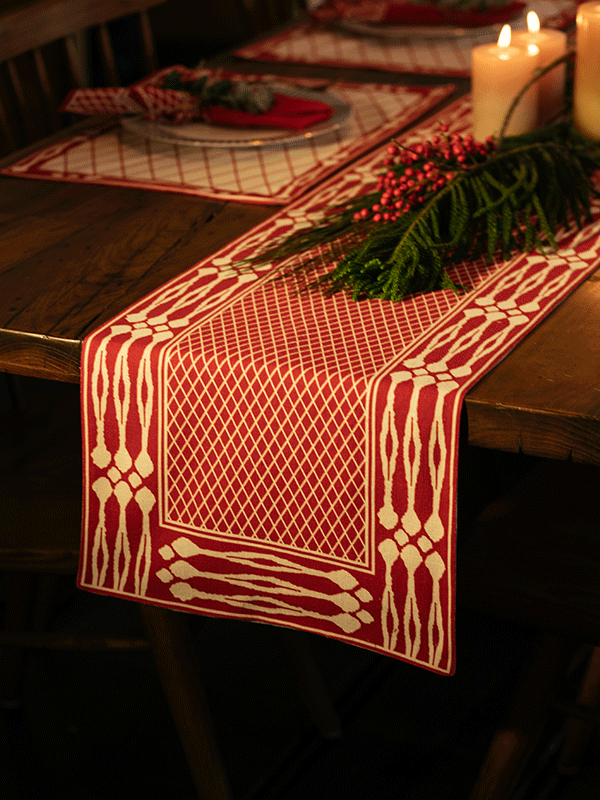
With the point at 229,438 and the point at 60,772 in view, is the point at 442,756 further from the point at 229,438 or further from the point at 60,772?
the point at 229,438

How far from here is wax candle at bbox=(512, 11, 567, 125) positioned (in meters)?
1.21

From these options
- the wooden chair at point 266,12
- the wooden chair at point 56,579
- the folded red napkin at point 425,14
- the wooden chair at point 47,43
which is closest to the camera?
the wooden chair at point 56,579

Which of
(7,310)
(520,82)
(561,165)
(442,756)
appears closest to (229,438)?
(7,310)

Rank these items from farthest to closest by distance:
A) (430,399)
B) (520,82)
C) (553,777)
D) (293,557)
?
(553,777) < (520,82) < (293,557) < (430,399)

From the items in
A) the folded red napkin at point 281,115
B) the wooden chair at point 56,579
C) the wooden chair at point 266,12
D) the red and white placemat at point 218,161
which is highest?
the folded red napkin at point 281,115

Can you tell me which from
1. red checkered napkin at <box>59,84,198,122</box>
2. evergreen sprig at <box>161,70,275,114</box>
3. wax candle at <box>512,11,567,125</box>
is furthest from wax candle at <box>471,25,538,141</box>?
red checkered napkin at <box>59,84,198,122</box>

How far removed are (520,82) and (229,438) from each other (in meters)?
0.63

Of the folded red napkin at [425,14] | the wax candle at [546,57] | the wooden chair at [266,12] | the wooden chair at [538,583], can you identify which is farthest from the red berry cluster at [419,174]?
the wooden chair at [266,12]

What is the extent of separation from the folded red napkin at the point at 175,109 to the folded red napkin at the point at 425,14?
0.63 metres

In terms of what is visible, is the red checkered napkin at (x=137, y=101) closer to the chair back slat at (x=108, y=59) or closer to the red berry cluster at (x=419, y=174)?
the red berry cluster at (x=419, y=174)

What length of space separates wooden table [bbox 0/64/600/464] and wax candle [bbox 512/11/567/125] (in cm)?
41

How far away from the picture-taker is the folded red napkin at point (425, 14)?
6.03 ft

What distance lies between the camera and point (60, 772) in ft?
4.38

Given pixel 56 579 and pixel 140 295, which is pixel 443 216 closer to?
pixel 140 295
